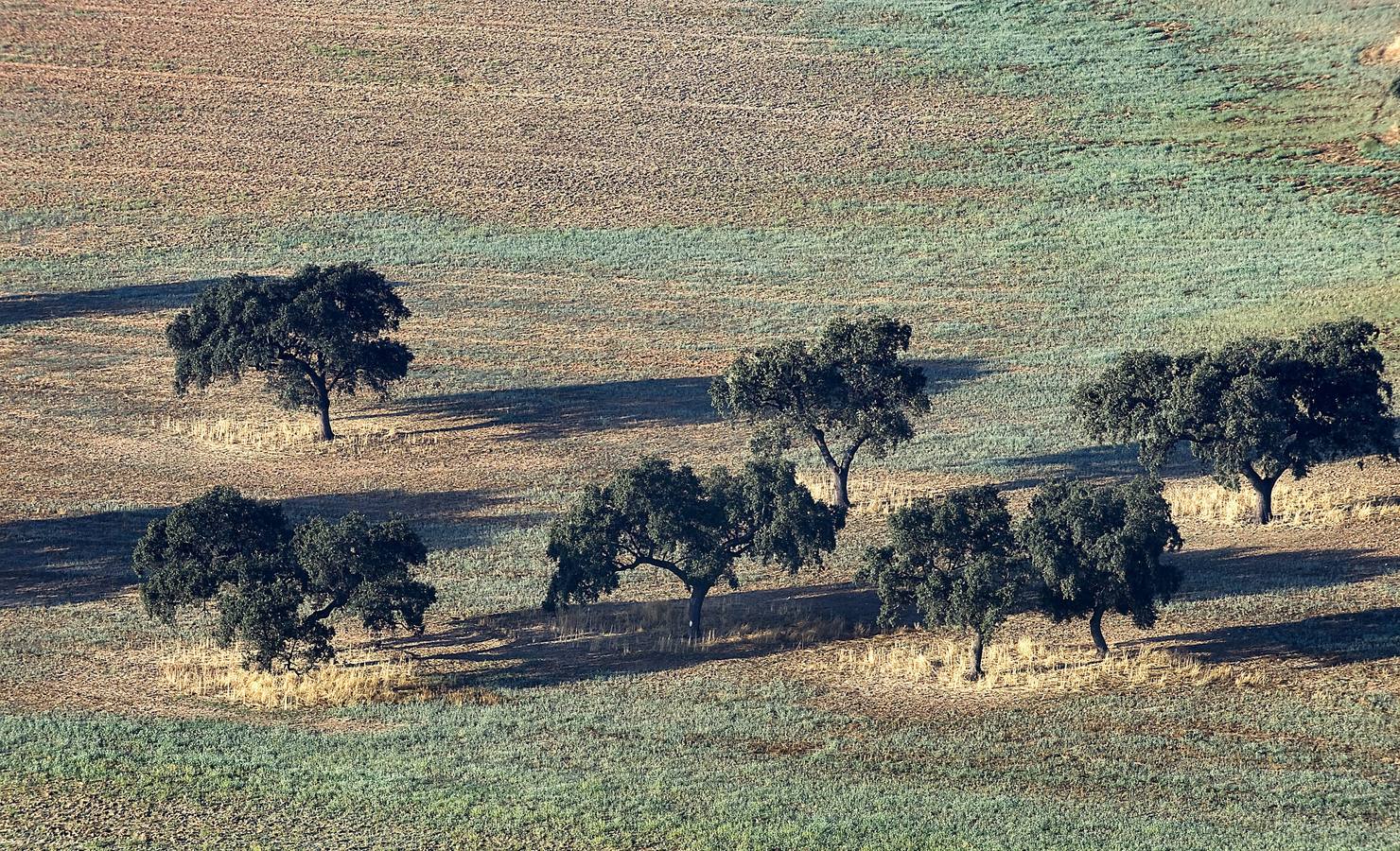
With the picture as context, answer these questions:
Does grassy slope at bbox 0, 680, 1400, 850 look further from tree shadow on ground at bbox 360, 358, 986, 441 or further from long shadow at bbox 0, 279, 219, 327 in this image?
long shadow at bbox 0, 279, 219, 327

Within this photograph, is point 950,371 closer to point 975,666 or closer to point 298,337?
point 298,337

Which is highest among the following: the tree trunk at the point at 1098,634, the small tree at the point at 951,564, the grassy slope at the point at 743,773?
the small tree at the point at 951,564

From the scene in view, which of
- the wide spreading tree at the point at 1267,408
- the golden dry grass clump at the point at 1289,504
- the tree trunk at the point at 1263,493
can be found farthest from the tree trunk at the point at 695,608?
the tree trunk at the point at 1263,493

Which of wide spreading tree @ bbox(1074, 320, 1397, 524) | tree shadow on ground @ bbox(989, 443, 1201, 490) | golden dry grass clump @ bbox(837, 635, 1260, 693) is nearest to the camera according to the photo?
golden dry grass clump @ bbox(837, 635, 1260, 693)

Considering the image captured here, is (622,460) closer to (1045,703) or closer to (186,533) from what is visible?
(186,533)

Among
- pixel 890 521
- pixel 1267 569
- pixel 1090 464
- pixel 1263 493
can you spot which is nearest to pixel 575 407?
pixel 1090 464

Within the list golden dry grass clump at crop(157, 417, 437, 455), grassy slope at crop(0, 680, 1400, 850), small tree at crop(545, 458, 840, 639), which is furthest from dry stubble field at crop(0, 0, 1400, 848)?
small tree at crop(545, 458, 840, 639)

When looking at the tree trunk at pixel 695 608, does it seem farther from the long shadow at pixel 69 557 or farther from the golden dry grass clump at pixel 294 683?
the long shadow at pixel 69 557
